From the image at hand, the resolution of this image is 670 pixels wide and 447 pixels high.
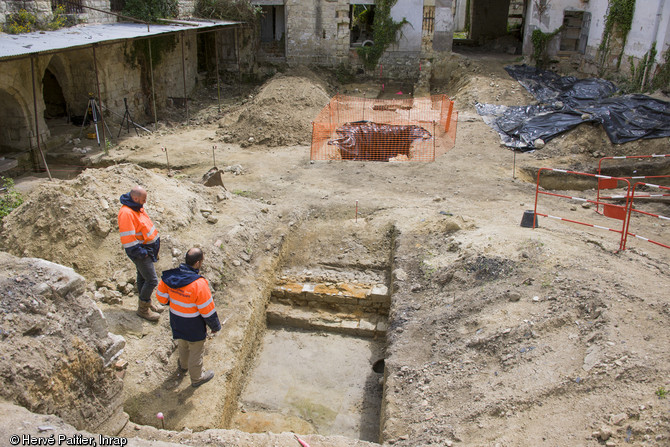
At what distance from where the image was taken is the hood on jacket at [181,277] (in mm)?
5332

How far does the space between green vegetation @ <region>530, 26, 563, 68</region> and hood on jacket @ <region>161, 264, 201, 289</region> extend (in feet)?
67.7

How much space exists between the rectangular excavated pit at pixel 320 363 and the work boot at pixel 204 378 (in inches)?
28.7

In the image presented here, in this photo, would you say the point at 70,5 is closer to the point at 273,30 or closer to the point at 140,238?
the point at 273,30

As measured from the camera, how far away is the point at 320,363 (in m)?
7.54

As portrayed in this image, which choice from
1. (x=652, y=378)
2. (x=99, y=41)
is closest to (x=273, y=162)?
(x=99, y=41)

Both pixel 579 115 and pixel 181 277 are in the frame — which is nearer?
pixel 181 277

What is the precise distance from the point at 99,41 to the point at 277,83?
23.4 ft

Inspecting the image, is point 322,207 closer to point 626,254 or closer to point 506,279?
point 506,279

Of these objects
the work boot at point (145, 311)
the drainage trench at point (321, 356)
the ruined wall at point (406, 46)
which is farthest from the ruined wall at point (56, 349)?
the ruined wall at point (406, 46)

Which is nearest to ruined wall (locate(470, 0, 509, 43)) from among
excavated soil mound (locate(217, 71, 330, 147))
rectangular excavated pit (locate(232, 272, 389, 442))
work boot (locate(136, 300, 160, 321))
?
excavated soil mound (locate(217, 71, 330, 147))

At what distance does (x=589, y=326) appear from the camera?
5.64 meters

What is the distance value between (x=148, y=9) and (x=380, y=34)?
32.6 ft

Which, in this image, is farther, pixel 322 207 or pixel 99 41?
pixel 99 41

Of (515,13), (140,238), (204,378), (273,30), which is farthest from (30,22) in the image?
(515,13)
